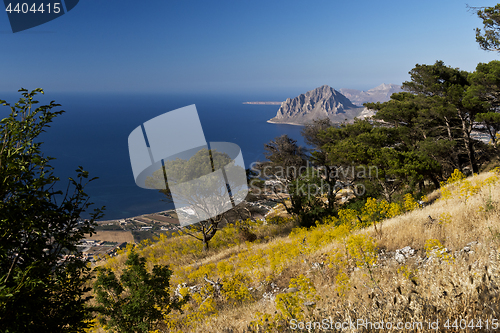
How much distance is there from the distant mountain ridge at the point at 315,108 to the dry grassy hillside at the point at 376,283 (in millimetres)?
142111

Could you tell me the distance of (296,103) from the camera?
6860 inches

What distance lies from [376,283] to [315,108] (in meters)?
181

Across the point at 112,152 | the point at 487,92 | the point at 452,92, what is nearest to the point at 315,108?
the point at 112,152

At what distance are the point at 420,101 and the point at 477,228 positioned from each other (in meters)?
17.9

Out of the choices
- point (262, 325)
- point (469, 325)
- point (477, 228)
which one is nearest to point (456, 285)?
point (469, 325)

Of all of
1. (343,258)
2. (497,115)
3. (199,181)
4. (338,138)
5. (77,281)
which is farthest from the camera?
(338,138)

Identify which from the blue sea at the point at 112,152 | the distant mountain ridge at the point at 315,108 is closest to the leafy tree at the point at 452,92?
the blue sea at the point at 112,152

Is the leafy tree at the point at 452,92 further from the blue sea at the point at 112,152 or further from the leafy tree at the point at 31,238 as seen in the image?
the blue sea at the point at 112,152

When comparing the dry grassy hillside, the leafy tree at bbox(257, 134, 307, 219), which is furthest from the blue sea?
the dry grassy hillside

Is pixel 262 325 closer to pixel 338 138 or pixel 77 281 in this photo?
pixel 77 281

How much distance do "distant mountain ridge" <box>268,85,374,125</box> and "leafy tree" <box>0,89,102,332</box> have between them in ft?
482

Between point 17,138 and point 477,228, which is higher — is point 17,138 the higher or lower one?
the higher one

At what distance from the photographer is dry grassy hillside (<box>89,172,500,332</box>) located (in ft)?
7.91

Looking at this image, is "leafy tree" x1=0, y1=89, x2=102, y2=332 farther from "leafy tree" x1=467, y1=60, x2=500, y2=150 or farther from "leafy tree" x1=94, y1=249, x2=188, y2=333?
"leafy tree" x1=467, y1=60, x2=500, y2=150
